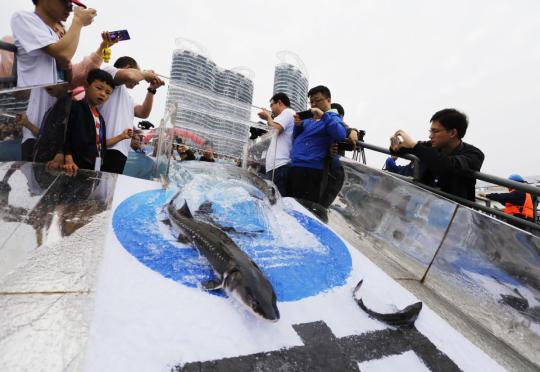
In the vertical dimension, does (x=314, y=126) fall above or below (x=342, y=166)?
above

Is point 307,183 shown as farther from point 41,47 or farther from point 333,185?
point 41,47

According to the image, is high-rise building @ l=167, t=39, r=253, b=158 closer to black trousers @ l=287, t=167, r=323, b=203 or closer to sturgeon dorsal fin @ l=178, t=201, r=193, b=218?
black trousers @ l=287, t=167, r=323, b=203

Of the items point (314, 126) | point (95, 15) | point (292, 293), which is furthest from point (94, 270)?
point (314, 126)

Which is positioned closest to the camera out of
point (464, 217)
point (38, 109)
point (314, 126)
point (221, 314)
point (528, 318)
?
point (221, 314)

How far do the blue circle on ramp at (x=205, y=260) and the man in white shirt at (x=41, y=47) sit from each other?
4.37 ft

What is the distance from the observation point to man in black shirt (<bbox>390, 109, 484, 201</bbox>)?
2.83m

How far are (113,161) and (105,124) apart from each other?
498 millimetres

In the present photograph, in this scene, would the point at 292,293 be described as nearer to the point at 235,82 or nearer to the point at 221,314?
the point at 221,314

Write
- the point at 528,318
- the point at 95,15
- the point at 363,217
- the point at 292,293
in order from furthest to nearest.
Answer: the point at 363,217 → the point at 95,15 → the point at 528,318 → the point at 292,293

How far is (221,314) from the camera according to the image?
4.58 ft

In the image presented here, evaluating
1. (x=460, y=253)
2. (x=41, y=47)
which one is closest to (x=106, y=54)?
(x=41, y=47)

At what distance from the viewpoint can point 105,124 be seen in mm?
3387

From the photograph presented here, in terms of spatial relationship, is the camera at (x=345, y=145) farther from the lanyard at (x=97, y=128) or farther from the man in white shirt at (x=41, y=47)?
the man in white shirt at (x=41, y=47)

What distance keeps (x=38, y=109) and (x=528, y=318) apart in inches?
175
